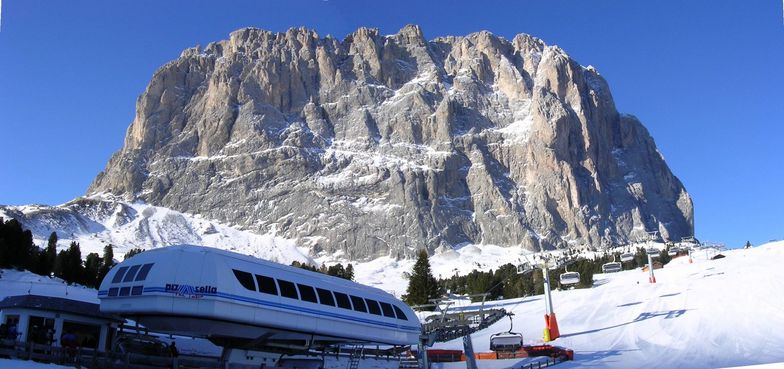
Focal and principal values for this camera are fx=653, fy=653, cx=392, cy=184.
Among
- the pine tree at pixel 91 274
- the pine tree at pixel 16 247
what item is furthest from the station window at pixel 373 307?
the pine tree at pixel 91 274

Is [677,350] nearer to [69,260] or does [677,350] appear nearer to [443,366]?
[443,366]

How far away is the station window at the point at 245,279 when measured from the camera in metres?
24.6

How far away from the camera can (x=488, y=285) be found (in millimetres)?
132750

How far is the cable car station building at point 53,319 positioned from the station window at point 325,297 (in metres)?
7.97

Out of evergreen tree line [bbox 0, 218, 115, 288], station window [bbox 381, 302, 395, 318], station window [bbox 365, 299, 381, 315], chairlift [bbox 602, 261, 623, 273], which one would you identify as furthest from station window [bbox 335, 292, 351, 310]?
chairlift [bbox 602, 261, 623, 273]

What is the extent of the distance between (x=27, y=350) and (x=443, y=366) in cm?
2810

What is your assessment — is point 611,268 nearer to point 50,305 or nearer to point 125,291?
point 125,291

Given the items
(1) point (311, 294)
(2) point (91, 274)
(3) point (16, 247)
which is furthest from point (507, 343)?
(2) point (91, 274)

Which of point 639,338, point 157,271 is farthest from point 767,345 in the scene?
point 157,271

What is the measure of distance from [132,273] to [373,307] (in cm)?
1153

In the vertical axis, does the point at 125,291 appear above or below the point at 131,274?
below

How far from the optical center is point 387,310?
32719mm

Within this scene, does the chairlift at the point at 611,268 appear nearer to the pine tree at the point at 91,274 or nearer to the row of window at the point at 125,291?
the pine tree at the point at 91,274

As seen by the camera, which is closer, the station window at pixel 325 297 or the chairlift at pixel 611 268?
the station window at pixel 325 297
